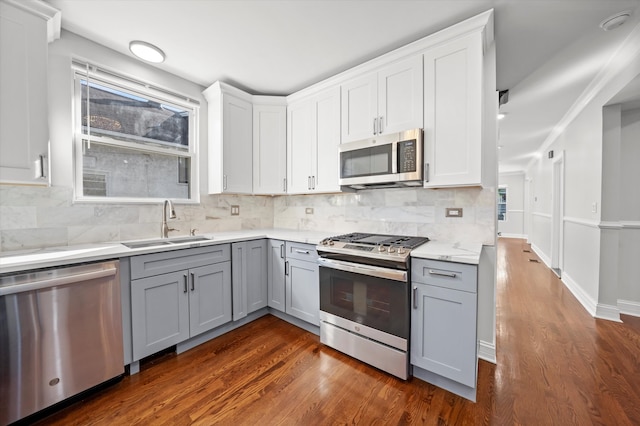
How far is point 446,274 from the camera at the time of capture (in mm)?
1627

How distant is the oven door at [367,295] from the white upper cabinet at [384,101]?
1241mm

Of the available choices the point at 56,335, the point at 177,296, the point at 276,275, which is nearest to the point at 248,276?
the point at 276,275

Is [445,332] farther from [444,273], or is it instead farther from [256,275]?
[256,275]

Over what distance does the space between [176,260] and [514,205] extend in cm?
1085

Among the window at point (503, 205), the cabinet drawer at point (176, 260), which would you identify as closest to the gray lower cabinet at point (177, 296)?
the cabinet drawer at point (176, 260)

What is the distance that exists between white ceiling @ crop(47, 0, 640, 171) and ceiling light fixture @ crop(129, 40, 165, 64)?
0.06 m

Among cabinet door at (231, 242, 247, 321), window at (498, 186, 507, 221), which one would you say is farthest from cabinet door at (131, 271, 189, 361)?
window at (498, 186, 507, 221)

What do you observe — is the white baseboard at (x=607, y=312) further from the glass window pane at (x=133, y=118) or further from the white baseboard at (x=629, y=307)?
the glass window pane at (x=133, y=118)

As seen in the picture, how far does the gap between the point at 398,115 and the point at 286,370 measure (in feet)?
7.43


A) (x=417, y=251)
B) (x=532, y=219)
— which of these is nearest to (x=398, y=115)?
(x=417, y=251)

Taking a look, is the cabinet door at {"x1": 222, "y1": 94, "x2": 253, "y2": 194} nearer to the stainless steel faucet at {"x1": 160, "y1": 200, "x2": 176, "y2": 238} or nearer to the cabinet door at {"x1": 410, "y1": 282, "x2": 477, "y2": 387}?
the stainless steel faucet at {"x1": 160, "y1": 200, "x2": 176, "y2": 238}

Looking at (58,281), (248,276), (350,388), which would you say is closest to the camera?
(58,281)

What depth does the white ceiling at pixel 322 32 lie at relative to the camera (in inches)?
67.9

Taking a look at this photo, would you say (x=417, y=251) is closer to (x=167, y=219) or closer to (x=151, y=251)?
(x=151, y=251)
